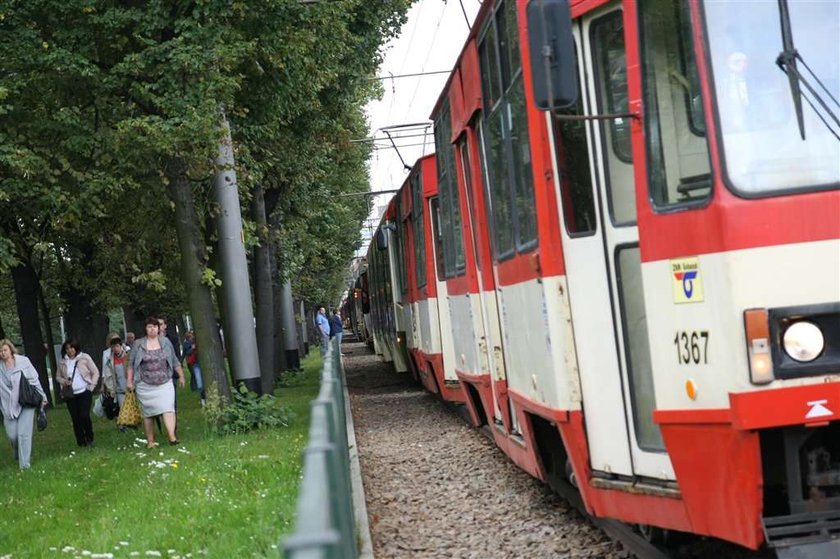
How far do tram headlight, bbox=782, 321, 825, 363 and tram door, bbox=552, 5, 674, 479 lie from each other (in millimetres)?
1074

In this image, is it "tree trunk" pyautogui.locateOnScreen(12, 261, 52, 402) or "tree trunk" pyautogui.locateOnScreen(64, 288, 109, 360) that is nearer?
"tree trunk" pyautogui.locateOnScreen(12, 261, 52, 402)

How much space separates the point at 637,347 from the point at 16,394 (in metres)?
11.5

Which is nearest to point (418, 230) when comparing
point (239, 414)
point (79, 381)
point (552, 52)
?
point (239, 414)

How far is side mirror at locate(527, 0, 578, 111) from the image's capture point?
6004mm

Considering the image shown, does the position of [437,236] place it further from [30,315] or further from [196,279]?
[30,315]

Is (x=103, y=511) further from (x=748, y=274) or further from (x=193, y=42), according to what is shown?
(x=748, y=274)

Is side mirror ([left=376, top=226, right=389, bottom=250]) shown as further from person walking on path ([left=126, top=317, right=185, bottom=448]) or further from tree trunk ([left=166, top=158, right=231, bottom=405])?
person walking on path ([left=126, top=317, right=185, bottom=448])

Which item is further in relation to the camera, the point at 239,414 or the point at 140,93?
the point at 239,414

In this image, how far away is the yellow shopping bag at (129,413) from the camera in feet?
60.7

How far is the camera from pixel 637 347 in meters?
6.80

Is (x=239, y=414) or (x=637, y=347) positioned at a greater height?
(x=637, y=347)

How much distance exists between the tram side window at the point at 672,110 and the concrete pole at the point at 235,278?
1297cm

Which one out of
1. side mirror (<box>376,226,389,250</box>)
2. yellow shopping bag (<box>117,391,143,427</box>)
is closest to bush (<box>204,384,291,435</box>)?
yellow shopping bag (<box>117,391,143,427</box>)

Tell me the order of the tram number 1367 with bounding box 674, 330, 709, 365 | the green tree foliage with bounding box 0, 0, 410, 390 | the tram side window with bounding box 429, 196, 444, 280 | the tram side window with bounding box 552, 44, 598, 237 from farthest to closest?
the tram side window with bounding box 429, 196, 444, 280 → the green tree foliage with bounding box 0, 0, 410, 390 → the tram side window with bounding box 552, 44, 598, 237 → the tram number 1367 with bounding box 674, 330, 709, 365
